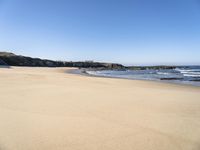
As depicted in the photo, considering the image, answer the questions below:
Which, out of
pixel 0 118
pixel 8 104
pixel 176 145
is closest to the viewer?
pixel 176 145

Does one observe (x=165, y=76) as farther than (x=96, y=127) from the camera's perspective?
Yes

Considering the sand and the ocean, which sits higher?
the sand

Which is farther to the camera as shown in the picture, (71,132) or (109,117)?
(109,117)

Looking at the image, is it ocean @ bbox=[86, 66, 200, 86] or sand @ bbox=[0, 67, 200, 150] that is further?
ocean @ bbox=[86, 66, 200, 86]

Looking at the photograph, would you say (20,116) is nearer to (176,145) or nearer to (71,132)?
(71,132)

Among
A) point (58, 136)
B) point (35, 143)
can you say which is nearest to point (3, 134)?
point (35, 143)

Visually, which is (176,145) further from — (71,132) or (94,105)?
(94,105)

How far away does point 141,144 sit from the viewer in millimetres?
3242

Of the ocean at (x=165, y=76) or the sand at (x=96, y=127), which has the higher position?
the sand at (x=96, y=127)

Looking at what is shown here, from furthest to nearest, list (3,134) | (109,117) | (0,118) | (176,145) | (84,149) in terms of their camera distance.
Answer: (109,117) < (0,118) < (3,134) < (176,145) < (84,149)

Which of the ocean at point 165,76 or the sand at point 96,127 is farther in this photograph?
the ocean at point 165,76

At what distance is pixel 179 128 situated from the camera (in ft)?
13.1

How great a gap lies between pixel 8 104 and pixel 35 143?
2.83m

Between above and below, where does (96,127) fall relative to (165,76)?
above
